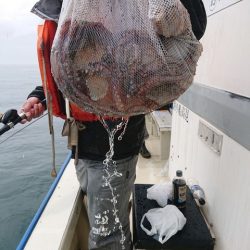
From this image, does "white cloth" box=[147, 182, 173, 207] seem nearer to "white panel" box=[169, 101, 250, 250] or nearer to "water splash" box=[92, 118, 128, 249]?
"white panel" box=[169, 101, 250, 250]

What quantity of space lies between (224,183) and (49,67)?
91 centimetres

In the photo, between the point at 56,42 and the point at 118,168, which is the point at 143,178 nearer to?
the point at 118,168

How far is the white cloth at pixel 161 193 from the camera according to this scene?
5.19 feet

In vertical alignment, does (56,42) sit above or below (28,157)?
above

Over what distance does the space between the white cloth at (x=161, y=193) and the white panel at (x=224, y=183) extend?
0.19m

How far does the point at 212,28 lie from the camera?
1407mm

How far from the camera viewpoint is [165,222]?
137cm

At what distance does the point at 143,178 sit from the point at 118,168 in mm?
1426

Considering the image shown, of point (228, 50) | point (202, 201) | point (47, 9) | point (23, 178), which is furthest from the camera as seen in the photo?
point (23, 178)

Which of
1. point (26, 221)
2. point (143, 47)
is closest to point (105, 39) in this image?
point (143, 47)

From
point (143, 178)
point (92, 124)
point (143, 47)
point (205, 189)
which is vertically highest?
point (143, 47)

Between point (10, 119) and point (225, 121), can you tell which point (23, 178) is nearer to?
point (10, 119)

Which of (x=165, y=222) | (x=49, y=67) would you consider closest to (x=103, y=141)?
(x=49, y=67)

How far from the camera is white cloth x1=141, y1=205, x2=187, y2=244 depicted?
1.33 m
